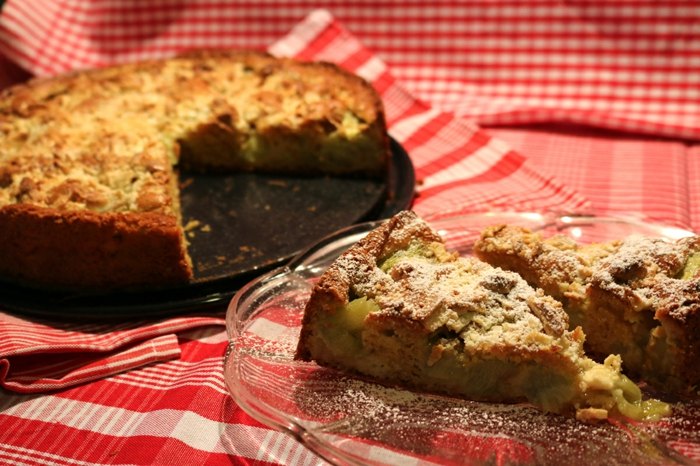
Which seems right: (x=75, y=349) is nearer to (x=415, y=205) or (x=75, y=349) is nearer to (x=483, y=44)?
(x=415, y=205)

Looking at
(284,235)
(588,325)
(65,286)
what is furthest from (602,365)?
(65,286)

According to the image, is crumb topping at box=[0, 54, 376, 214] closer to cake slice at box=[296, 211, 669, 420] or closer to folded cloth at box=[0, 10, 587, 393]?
folded cloth at box=[0, 10, 587, 393]

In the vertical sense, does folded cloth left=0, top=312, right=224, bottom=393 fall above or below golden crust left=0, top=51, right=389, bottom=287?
below

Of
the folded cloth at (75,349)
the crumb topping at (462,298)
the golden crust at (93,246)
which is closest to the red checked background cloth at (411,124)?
the folded cloth at (75,349)

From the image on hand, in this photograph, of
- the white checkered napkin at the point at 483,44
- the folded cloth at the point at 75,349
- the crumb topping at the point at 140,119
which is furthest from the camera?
the white checkered napkin at the point at 483,44

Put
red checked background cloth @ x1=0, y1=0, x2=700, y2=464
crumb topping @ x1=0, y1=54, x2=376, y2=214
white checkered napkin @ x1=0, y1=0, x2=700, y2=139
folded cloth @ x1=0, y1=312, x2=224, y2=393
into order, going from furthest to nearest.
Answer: white checkered napkin @ x1=0, y1=0, x2=700, y2=139, crumb topping @ x1=0, y1=54, x2=376, y2=214, folded cloth @ x1=0, y1=312, x2=224, y2=393, red checked background cloth @ x1=0, y1=0, x2=700, y2=464

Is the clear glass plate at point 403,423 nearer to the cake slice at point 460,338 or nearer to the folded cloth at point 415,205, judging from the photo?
the cake slice at point 460,338

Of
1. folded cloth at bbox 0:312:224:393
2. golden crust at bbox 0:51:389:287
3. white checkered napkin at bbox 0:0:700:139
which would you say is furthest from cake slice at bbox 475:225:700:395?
white checkered napkin at bbox 0:0:700:139
